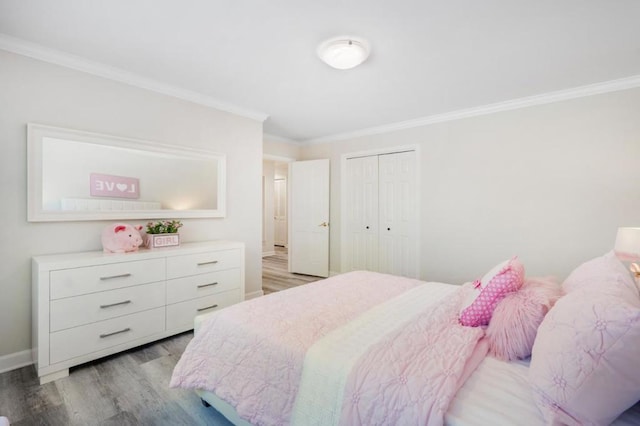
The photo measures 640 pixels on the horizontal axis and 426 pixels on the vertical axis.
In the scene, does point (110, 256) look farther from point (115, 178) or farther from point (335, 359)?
point (335, 359)

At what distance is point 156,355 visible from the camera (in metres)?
2.38

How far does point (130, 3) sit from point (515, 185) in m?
3.77

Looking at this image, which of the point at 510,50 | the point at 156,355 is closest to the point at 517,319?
the point at 510,50

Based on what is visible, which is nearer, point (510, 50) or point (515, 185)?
point (510, 50)

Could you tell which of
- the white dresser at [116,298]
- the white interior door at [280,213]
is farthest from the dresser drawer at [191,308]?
the white interior door at [280,213]

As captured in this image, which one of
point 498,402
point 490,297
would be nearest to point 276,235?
point 490,297

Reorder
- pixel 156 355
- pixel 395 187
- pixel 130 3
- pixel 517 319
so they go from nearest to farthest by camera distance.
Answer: pixel 517 319, pixel 130 3, pixel 156 355, pixel 395 187

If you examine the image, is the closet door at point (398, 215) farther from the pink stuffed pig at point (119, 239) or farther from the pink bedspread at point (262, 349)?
the pink stuffed pig at point (119, 239)

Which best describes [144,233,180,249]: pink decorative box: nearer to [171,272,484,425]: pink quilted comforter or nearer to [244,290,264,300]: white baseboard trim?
[244,290,264,300]: white baseboard trim

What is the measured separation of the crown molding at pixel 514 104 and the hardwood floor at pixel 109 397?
3.68 metres

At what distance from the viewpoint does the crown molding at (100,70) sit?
84.5 inches

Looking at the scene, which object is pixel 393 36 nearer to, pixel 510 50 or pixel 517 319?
pixel 510 50

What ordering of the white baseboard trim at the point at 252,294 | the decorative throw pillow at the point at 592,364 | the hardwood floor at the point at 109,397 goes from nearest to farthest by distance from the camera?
the decorative throw pillow at the point at 592,364 < the hardwood floor at the point at 109,397 < the white baseboard trim at the point at 252,294

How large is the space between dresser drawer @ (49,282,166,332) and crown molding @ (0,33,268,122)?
5.97 ft
